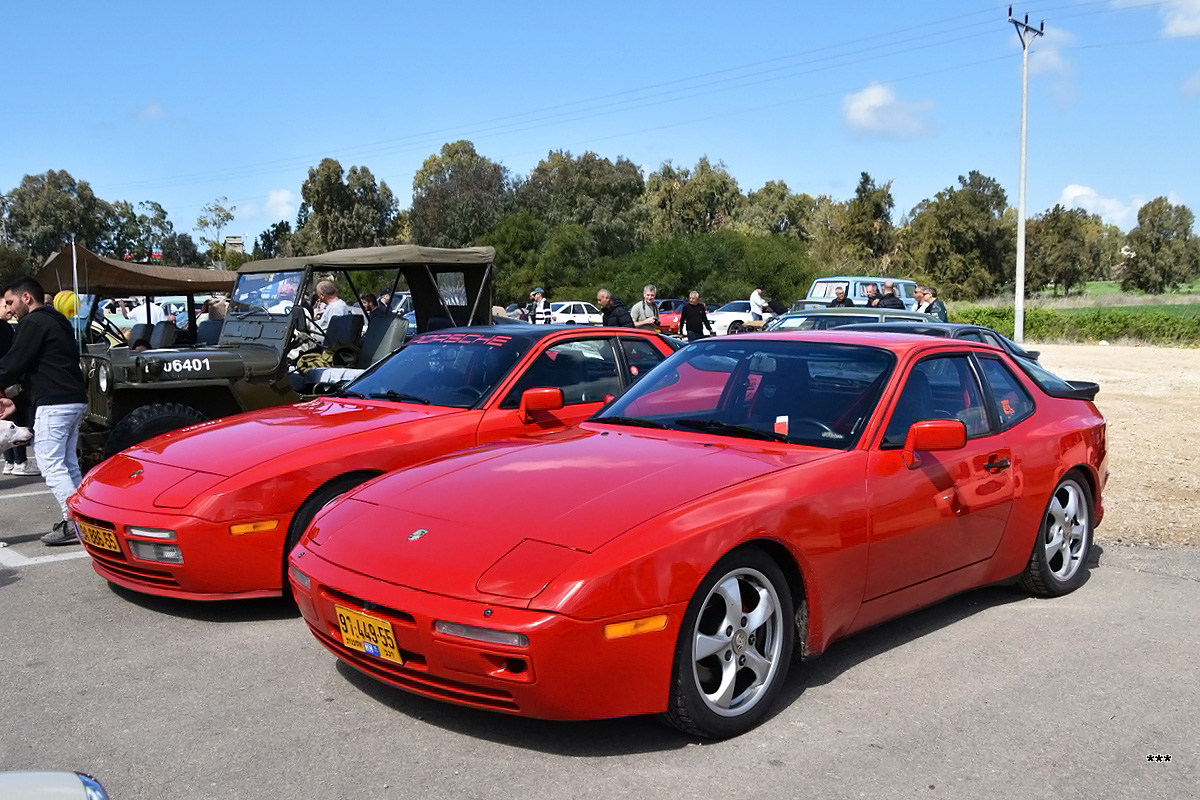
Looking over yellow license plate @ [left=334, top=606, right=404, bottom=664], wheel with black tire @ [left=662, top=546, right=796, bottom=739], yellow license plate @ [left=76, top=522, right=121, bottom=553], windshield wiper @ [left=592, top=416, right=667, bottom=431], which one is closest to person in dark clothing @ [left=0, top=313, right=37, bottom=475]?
yellow license plate @ [left=76, top=522, right=121, bottom=553]

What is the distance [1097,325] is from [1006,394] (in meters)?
34.6

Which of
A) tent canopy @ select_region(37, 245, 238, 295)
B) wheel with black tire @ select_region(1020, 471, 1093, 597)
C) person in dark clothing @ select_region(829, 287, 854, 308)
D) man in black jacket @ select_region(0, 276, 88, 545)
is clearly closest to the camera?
wheel with black tire @ select_region(1020, 471, 1093, 597)

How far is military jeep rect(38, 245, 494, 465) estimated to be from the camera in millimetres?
8633

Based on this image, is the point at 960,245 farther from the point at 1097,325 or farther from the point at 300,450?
the point at 300,450

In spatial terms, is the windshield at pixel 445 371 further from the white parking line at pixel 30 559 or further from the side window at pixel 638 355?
the white parking line at pixel 30 559

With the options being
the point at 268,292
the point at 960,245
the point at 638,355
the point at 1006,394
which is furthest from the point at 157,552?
the point at 960,245

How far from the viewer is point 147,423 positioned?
27.3ft

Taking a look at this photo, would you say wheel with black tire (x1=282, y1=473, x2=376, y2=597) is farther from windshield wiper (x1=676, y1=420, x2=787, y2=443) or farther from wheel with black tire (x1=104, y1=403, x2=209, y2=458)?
wheel with black tire (x1=104, y1=403, x2=209, y2=458)

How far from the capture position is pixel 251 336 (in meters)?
9.88

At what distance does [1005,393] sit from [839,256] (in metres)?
65.9

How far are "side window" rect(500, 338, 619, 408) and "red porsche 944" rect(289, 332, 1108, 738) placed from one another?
1224mm

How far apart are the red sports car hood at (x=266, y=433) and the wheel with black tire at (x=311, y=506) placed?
0.25 m

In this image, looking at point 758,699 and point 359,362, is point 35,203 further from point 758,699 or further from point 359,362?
point 758,699

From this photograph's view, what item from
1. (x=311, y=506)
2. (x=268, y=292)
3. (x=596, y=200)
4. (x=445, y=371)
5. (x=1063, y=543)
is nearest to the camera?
(x=311, y=506)
